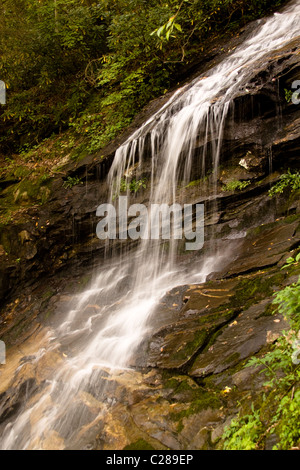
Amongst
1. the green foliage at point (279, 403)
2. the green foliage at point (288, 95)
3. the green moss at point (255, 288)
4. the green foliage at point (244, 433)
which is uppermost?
the green foliage at point (288, 95)

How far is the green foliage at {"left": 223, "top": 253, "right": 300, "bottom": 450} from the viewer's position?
2.36 metres

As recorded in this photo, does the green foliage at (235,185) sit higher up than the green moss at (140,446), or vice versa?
the green foliage at (235,185)

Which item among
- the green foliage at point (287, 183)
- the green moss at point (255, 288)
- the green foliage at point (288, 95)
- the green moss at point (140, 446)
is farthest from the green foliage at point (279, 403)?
the green foliage at point (288, 95)

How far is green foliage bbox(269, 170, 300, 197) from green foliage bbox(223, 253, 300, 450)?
3219 millimetres

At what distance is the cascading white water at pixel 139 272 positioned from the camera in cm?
458

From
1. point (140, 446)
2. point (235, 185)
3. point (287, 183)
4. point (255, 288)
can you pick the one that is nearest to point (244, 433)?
point (140, 446)

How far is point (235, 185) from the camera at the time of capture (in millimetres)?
6316

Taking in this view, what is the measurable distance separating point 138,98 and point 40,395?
27.7 feet

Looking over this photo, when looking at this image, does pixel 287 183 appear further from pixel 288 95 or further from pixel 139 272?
pixel 139 272

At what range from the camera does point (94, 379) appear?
4.51m

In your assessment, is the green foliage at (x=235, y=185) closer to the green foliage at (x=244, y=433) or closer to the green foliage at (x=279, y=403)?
the green foliage at (x=279, y=403)

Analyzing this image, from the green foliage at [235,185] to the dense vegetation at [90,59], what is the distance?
4.21 metres

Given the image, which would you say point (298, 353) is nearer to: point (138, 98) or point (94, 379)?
point (94, 379)

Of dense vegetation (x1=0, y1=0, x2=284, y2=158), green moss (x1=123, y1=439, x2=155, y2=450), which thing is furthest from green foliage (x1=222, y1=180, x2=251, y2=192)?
green moss (x1=123, y1=439, x2=155, y2=450)
